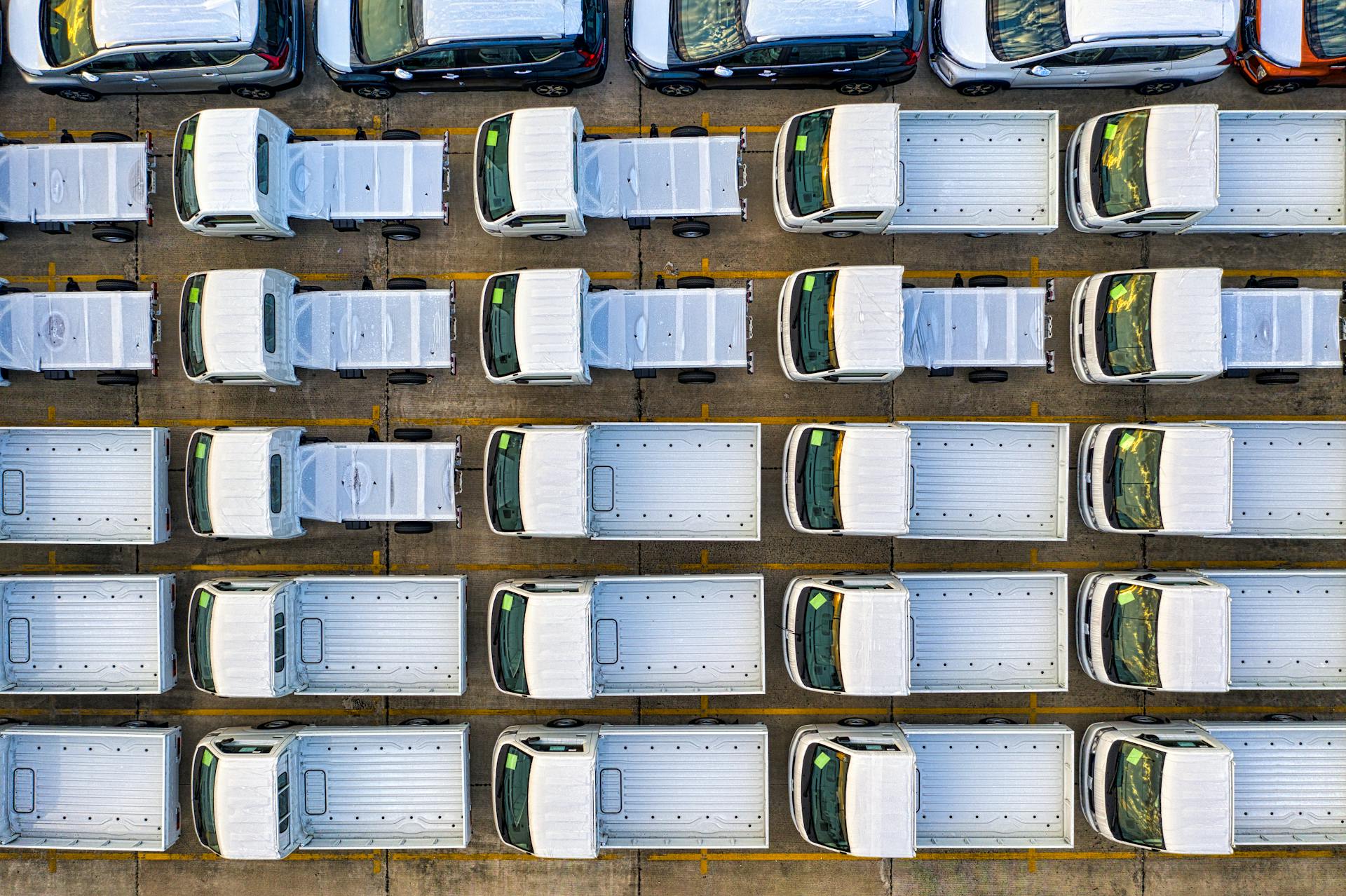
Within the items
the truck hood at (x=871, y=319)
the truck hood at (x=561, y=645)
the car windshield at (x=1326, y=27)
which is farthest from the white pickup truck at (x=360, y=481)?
the car windshield at (x=1326, y=27)

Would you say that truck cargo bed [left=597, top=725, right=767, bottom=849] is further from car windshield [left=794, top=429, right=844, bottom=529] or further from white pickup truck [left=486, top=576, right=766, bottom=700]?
car windshield [left=794, top=429, right=844, bottom=529]

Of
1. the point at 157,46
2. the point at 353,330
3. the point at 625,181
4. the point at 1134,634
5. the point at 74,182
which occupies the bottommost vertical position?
the point at 1134,634

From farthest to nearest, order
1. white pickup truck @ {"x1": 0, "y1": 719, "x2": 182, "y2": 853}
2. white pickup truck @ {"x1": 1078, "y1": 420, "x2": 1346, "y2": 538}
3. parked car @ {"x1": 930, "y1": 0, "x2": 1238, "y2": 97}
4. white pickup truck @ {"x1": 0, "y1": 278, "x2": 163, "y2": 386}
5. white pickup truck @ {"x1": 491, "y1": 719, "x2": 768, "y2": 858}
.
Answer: white pickup truck @ {"x1": 0, "y1": 278, "x2": 163, "y2": 386} < white pickup truck @ {"x1": 0, "y1": 719, "x2": 182, "y2": 853} < white pickup truck @ {"x1": 491, "y1": 719, "x2": 768, "y2": 858} < parked car @ {"x1": 930, "y1": 0, "x2": 1238, "y2": 97} < white pickup truck @ {"x1": 1078, "y1": 420, "x2": 1346, "y2": 538}

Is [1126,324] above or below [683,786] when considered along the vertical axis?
above

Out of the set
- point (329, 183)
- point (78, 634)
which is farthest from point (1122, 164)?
point (78, 634)

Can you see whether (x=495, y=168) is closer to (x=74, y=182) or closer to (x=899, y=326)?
(x=899, y=326)

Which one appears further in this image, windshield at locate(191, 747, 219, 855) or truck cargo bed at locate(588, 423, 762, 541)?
truck cargo bed at locate(588, 423, 762, 541)

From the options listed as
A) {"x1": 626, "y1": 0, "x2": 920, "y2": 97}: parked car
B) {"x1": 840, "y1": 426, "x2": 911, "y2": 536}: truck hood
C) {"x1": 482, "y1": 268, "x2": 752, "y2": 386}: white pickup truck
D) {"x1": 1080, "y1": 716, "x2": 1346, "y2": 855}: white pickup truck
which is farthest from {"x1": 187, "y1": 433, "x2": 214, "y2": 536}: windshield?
{"x1": 1080, "y1": 716, "x2": 1346, "y2": 855}: white pickup truck
